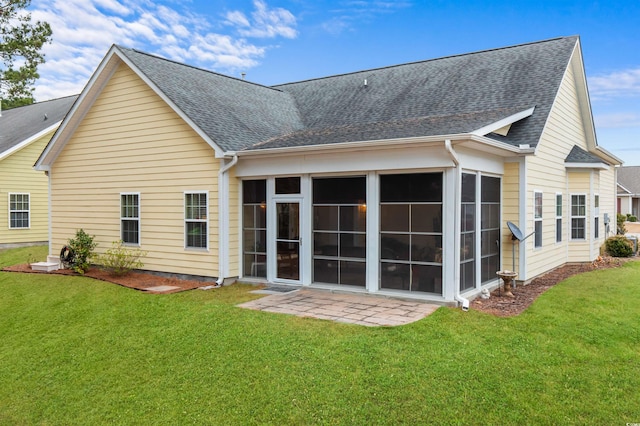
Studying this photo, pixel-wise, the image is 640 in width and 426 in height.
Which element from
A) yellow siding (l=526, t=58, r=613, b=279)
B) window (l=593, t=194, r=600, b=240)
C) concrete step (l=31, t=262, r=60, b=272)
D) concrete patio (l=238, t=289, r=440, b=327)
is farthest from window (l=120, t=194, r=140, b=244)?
window (l=593, t=194, r=600, b=240)

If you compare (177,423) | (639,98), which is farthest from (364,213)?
(639,98)

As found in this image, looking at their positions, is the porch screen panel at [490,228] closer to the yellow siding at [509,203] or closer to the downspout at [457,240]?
the yellow siding at [509,203]

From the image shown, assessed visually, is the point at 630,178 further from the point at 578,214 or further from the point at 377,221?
the point at 377,221

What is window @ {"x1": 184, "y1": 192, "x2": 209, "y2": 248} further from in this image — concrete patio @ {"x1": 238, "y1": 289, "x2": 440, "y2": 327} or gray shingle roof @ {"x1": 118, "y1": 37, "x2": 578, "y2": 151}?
concrete patio @ {"x1": 238, "y1": 289, "x2": 440, "y2": 327}

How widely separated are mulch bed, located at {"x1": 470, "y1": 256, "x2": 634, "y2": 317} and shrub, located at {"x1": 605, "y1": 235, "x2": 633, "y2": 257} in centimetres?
238

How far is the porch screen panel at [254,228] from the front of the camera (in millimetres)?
10969

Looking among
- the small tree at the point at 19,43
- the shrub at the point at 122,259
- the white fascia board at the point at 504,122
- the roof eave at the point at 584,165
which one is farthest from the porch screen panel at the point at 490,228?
the small tree at the point at 19,43

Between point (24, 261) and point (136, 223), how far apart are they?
6202mm

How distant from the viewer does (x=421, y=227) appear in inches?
348

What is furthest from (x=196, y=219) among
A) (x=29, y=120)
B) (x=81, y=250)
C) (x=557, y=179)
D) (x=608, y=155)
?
(x=29, y=120)

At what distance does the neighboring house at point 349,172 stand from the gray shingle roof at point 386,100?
7 centimetres

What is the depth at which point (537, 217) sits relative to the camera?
11570mm

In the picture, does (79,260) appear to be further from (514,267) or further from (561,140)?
(561,140)

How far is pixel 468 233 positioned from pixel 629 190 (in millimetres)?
33641
